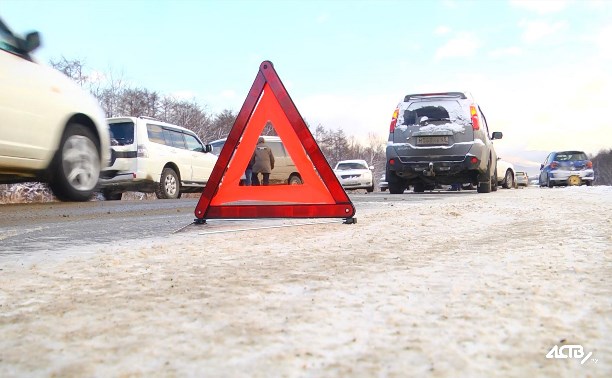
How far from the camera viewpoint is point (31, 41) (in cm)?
595

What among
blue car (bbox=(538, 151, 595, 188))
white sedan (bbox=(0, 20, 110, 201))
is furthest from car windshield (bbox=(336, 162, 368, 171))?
white sedan (bbox=(0, 20, 110, 201))

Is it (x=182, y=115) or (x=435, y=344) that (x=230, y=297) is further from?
(x=182, y=115)

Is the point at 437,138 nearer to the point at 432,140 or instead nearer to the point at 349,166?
the point at 432,140

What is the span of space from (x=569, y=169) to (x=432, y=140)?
42.7ft

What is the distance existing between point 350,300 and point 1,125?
18.3ft

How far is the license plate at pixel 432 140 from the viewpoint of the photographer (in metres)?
9.99

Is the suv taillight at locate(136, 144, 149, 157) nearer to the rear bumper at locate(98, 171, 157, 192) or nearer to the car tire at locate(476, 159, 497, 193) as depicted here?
the rear bumper at locate(98, 171, 157, 192)

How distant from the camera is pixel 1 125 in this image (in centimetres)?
573

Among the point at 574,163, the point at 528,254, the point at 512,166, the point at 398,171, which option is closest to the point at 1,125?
the point at 528,254

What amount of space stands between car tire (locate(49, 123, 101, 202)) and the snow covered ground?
496 centimetres

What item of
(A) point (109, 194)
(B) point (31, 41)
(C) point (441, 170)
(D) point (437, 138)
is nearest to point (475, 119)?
(D) point (437, 138)

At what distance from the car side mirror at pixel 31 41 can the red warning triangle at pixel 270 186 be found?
333 cm

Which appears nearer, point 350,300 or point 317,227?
point 350,300

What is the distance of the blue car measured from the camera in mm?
20438
